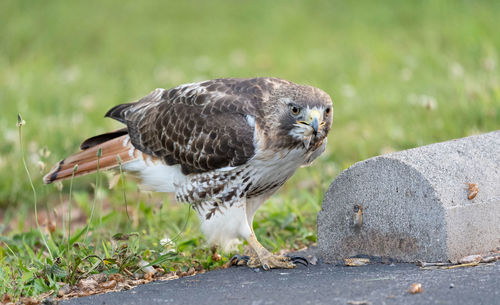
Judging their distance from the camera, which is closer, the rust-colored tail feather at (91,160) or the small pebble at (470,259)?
the small pebble at (470,259)

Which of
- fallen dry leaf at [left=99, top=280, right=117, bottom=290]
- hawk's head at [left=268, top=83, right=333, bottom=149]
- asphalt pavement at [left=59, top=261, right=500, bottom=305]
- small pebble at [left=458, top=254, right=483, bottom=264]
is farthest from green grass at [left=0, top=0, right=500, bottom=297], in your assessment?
small pebble at [left=458, top=254, right=483, bottom=264]

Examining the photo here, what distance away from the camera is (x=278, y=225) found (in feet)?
18.4

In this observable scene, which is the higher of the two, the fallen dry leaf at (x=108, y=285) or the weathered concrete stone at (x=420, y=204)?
the weathered concrete stone at (x=420, y=204)

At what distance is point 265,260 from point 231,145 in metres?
0.73

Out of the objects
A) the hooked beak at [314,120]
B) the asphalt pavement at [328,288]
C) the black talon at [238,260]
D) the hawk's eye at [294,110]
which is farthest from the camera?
the black talon at [238,260]

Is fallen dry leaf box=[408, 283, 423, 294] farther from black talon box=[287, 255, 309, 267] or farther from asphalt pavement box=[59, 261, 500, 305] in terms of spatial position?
black talon box=[287, 255, 309, 267]

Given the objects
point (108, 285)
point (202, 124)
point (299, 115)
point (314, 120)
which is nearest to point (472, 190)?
point (314, 120)

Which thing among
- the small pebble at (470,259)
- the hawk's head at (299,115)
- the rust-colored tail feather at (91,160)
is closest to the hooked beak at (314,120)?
the hawk's head at (299,115)

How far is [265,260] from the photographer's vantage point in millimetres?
4617

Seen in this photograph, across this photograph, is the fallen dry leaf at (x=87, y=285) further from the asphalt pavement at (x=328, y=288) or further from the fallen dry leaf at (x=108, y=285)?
the asphalt pavement at (x=328, y=288)

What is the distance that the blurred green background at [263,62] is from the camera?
288 inches

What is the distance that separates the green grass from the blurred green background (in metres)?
0.02

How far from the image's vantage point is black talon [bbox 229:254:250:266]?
15.7 ft

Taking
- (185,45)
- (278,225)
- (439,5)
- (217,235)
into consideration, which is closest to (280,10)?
(185,45)
